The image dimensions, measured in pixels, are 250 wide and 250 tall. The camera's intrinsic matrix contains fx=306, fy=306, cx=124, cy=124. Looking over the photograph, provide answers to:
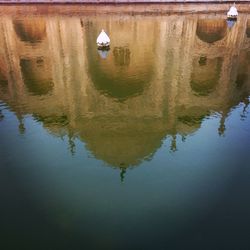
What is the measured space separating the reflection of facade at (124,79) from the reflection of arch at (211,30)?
0.13 meters

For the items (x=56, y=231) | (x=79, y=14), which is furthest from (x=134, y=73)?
(x=79, y=14)

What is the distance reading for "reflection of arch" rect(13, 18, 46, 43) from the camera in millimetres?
20819

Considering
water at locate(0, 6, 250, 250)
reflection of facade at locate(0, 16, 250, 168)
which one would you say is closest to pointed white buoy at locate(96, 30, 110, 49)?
water at locate(0, 6, 250, 250)

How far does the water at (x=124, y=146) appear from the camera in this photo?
6309 millimetres

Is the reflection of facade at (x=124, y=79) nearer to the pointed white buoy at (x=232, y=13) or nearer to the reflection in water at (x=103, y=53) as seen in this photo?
the reflection in water at (x=103, y=53)

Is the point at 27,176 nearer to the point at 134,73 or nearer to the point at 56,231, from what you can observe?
the point at 56,231

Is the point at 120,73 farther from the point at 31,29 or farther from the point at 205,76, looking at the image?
the point at 31,29

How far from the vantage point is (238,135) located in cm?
977

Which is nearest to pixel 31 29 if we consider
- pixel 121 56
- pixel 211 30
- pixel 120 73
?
pixel 121 56

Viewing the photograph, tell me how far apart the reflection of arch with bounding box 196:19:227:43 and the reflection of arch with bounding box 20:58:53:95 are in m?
11.4

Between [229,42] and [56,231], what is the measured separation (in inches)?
710

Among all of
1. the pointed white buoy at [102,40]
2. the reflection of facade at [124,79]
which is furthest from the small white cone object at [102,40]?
the reflection of facade at [124,79]

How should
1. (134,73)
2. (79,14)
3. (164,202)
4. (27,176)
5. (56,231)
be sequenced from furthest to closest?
(79,14), (134,73), (27,176), (164,202), (56,231)

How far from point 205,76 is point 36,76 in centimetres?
828
